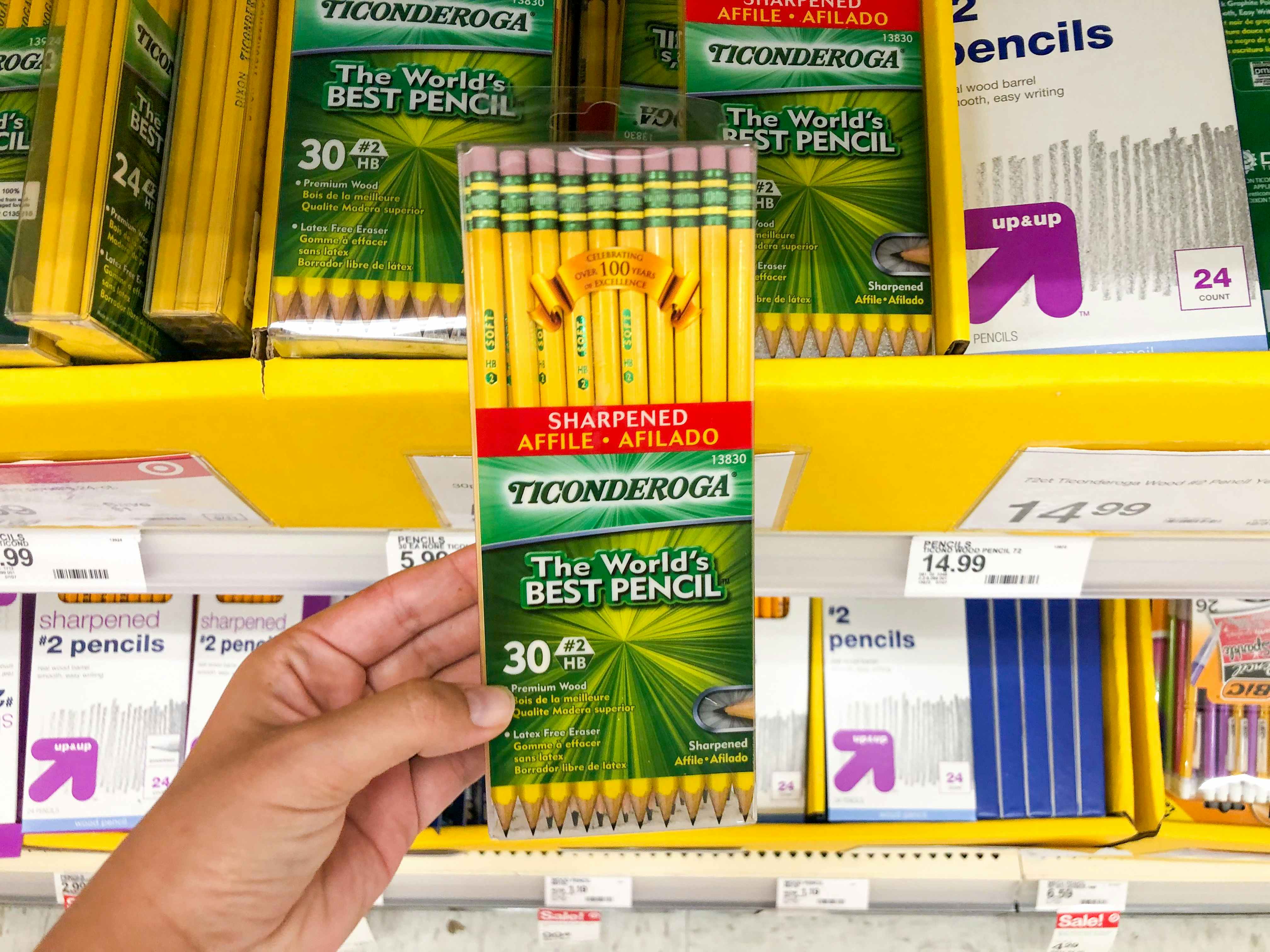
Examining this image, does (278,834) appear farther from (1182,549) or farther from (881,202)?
(1182,549)

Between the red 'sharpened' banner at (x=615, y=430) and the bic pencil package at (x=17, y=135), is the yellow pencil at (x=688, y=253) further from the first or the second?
the bic pencil package at (x=17, y=135)

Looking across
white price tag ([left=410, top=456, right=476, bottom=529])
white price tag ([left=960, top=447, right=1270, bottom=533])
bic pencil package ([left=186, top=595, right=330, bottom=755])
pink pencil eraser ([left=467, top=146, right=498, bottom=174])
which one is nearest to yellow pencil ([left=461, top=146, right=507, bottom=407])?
pink pencil eraser ([left=467, top=146, right=498, bottom=174])

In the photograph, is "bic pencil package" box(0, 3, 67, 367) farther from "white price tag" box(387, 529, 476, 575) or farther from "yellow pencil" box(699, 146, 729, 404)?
"yellow pencil" box(699, 146, 729, 404)

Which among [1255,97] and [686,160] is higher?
[1255,97]

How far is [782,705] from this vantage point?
4.03ft

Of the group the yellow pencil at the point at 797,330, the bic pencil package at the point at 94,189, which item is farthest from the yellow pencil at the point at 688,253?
the bic pencil package at the point at 94,189

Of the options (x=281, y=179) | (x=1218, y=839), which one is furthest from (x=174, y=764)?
(x=1218, y=839)

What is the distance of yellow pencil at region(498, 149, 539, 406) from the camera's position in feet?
2.05

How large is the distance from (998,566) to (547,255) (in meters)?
0.59

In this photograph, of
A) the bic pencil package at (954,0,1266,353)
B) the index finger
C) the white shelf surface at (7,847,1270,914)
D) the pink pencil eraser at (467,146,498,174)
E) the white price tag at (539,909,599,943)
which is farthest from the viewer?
the white price tag at (539,909,599,943)

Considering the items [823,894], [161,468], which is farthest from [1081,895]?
[161,468]

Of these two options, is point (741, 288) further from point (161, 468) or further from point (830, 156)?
point (161, 468)

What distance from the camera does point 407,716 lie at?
0.63 m

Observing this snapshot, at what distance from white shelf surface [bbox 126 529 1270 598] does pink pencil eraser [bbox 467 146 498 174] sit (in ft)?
1.52
